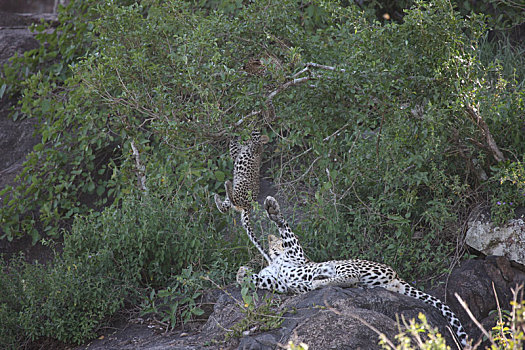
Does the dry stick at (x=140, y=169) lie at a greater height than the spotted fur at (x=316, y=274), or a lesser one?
greater

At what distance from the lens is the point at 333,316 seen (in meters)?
4.36

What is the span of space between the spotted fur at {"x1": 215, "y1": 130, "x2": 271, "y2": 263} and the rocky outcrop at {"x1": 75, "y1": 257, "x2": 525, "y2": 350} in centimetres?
113

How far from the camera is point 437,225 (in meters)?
6.03

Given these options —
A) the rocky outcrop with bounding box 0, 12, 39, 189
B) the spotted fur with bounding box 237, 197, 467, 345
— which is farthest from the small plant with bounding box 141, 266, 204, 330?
the rocky outcrop with bounding box 0, 12, 39, 189

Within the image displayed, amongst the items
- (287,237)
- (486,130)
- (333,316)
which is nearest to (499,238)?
(486,130)

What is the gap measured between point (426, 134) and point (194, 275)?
2470mm

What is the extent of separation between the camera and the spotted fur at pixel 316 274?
5086 millimetres

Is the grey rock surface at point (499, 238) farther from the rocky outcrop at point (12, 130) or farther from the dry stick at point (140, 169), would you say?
the rocky outcrop at point (12, 130)

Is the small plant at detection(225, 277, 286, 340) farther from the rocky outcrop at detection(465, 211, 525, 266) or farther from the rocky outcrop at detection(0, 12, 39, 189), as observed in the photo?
the rocky outcrop at detection(0, 12, 39, 189)

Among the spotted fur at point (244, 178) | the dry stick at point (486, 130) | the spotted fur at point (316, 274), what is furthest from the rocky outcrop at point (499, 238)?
the spotted fur at point (244, 178)

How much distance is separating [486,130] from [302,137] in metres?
1.77

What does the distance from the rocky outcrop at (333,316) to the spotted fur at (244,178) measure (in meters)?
1.13

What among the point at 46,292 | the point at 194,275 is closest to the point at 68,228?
the point at 46,292

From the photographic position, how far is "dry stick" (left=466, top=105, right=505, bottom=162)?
5662 mm
